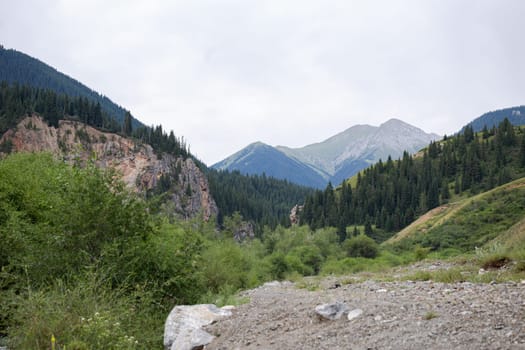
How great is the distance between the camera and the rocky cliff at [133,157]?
11688 centimetres

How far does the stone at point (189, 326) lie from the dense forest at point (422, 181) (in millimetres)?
90718

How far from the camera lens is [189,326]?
36.8ft

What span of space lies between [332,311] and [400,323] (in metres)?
2.06

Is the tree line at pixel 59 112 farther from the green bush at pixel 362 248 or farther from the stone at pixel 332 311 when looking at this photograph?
the stone at pixel 332 311

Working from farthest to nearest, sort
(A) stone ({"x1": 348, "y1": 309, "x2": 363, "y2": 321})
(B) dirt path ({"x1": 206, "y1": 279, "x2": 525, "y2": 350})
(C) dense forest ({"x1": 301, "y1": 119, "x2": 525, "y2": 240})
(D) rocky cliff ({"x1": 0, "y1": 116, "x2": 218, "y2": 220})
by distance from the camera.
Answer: (D) rocky cliff ({"x1": 0, "y1": 116, "x2": 218, "y2": 220}) < (C) dense forest ({"x1": 301, "y1": 119, "x2": 525, "y2": 240}) < (A) stone ({"x1": 348, "y1": 309, "x2": 363, "y2": 321}) < (B) dirt path ({"x1": 206, "y1": 279, "x2": 525, "y2": 350})

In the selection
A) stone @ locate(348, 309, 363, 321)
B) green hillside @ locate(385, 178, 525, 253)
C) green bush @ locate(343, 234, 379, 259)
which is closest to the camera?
stone @ locate(348, 309, 363, 321)

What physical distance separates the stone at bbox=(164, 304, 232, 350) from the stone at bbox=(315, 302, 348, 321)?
3.02 m

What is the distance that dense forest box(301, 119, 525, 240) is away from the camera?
9756 centimetres

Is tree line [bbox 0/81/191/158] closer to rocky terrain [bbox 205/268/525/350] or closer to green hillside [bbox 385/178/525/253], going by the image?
green hillside [bbox 385/178/525/253]

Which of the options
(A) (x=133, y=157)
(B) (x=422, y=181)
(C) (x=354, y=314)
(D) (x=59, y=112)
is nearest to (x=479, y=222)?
(C) (x=354, y=314)

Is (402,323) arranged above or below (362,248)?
above

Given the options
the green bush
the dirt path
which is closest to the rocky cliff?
the green bush

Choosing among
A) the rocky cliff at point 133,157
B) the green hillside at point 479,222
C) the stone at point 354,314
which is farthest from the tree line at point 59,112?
the stone at point 354,314

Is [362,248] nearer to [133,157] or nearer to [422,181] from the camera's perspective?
[422,181]
